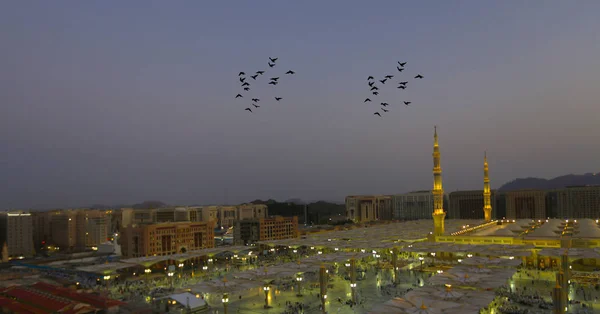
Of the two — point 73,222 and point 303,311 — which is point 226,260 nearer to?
point 303,311

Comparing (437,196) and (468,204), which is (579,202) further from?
(437,196)

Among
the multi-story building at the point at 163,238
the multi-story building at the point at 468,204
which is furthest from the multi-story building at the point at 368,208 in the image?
the multi-story building at the point at 163,238

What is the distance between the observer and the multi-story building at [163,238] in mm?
39156

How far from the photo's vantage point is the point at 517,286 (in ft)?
76.1

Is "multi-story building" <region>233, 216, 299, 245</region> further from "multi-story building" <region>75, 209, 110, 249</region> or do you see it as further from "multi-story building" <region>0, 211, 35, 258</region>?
"multi-story building" <region>0, 211, 35, 258</region>

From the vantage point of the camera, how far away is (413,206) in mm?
95188

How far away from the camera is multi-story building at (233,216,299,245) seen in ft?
168

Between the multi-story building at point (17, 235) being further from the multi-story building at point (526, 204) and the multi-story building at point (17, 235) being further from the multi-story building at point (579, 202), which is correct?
the multi-story building at point (579, 202)

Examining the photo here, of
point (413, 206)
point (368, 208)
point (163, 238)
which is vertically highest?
point (163, 238)

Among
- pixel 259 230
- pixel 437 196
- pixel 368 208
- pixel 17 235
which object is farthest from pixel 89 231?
pixel 368 208

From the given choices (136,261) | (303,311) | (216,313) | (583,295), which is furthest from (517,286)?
(136,261)

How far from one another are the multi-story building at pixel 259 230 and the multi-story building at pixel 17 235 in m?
25.0

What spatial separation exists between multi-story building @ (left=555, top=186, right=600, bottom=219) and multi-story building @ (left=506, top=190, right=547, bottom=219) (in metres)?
2.68

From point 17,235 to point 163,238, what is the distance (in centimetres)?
2339
